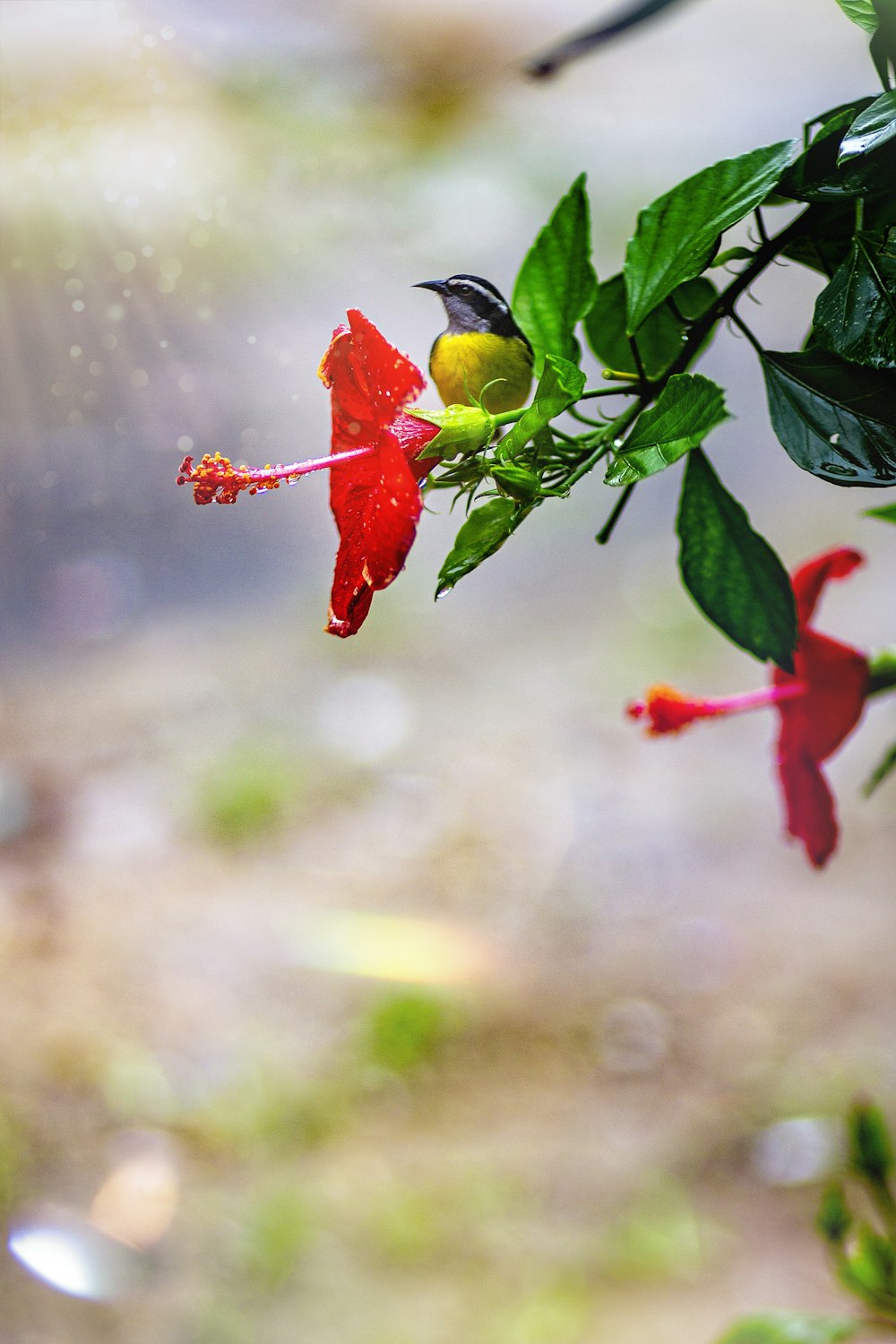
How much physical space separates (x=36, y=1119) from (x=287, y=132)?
57.4 inches

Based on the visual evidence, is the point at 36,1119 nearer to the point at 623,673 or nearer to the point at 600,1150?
the point at 600,1150

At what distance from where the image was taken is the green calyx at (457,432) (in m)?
0.24

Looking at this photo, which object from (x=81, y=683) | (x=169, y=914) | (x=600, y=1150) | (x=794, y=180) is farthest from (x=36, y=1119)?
(x=794, y=180)

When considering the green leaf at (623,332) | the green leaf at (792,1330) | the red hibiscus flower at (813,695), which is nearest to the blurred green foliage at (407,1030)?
the green leaf at (792,1330)

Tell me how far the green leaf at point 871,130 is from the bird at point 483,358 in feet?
0.29

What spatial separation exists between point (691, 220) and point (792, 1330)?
22.5 inches

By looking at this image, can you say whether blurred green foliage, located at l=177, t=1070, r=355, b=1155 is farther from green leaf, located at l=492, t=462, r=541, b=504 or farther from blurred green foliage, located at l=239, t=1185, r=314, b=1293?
green leaf, located at l=492, t=462, r=541, b=504

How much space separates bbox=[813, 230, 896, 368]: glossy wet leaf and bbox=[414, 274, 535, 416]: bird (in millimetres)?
75

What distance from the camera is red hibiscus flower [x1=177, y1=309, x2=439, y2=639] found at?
223 mm

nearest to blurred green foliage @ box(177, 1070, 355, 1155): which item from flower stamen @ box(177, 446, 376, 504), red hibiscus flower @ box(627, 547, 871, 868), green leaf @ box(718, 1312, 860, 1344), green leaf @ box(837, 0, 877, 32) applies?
green leaf @ box(718, 1312, 860, 1344)

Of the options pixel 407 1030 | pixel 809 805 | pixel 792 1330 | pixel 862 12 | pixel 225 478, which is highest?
pixel 862 12

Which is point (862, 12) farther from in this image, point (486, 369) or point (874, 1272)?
point (874, 1272)

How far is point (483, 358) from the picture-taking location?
0.28m

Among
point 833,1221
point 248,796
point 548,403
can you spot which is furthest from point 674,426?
point 248,796
